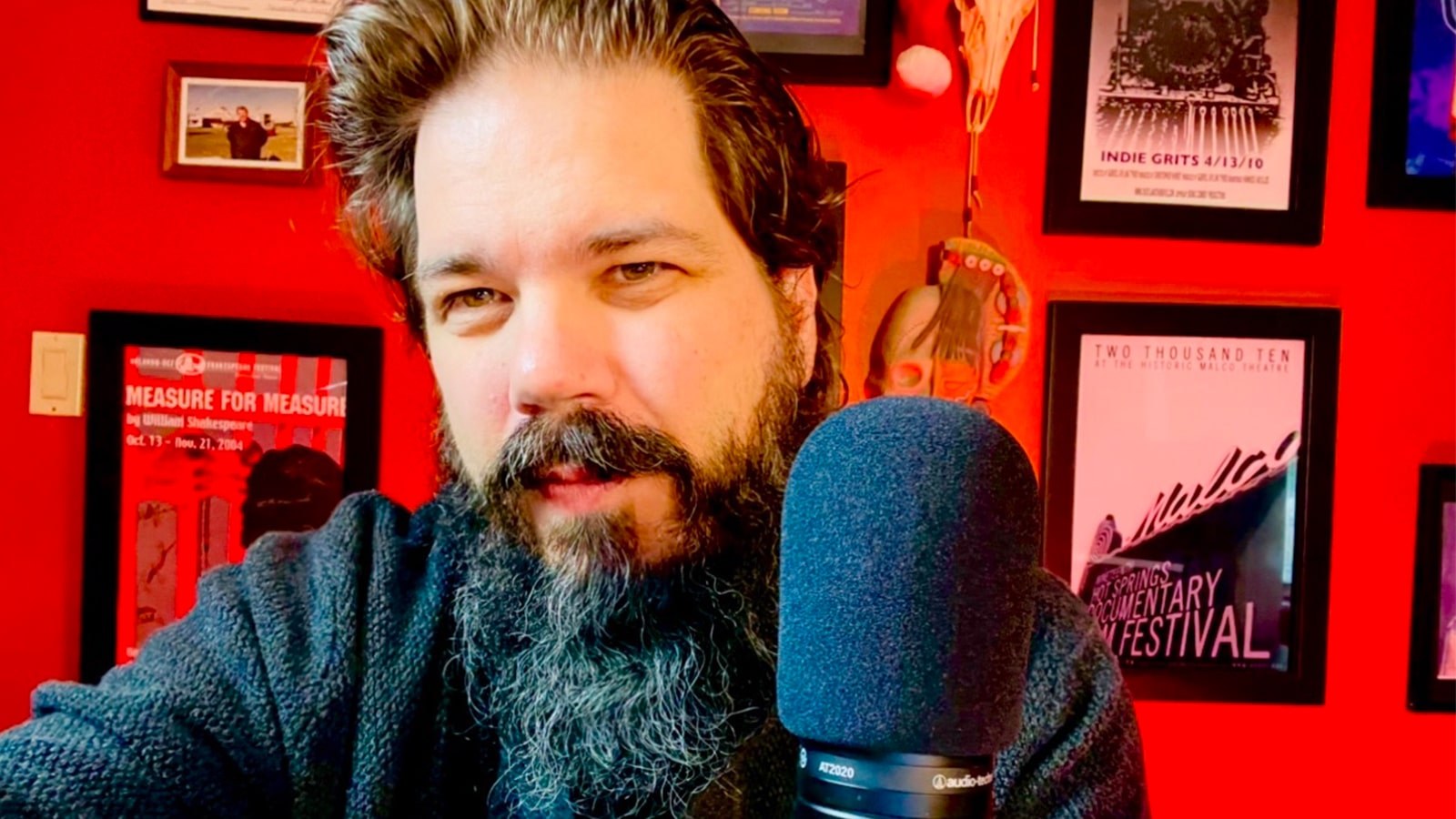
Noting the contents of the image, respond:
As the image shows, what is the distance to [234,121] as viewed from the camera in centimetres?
131

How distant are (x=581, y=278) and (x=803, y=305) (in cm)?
29

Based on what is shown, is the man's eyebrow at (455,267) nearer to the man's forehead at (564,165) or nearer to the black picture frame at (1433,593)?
the man's forehead at (564,165)

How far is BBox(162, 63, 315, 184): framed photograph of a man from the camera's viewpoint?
4.29 ft

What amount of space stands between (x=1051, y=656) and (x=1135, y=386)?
2.46 ft

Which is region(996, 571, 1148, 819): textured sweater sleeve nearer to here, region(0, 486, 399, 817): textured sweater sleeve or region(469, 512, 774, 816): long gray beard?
region(469, 512, 774, 816): long gray beard

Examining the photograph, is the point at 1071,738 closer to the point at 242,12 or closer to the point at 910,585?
the point at 910,585

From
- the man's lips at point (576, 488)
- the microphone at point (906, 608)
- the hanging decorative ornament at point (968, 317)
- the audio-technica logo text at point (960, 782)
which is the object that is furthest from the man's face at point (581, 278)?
the hanging decorative ornament at point (968, 317)

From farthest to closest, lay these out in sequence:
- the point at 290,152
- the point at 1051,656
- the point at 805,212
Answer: the point at 290,152 → the point at 805,212 → the point at 1051,656

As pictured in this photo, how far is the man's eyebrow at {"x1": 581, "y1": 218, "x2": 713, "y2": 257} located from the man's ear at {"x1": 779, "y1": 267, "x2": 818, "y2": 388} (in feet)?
0.54

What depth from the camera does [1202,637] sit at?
137cm

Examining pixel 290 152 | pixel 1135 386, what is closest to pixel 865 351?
pixel 1135 386

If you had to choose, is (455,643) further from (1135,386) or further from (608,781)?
(1135,386)

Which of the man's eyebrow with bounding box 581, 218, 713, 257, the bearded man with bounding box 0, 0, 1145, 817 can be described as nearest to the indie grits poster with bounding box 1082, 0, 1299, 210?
the bearded man with bounding box 0, 0, 1145, 817

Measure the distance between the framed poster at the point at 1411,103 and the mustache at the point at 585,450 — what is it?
126 cm
